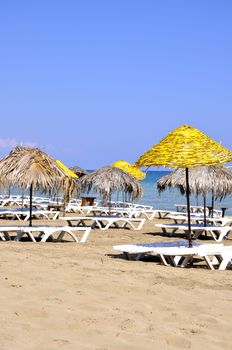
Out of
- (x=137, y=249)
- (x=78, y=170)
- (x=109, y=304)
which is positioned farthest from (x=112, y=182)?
(x=109, y=304)

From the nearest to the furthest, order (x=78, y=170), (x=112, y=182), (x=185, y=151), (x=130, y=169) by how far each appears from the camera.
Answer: (x=185, y=151) → (x=112, y=182) → (x=130, y=169) → (x=78, y=170)

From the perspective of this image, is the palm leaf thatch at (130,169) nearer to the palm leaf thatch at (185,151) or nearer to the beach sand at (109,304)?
the palm leaf thatch at (185,151)

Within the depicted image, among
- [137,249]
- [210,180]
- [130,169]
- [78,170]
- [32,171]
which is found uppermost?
[78,170]

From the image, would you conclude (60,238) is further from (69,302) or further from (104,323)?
(104,323)

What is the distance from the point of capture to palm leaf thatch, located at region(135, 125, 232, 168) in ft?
25.3

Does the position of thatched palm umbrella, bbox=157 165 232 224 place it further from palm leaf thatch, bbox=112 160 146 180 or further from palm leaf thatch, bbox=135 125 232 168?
palm leaf thatch, bbox=112 160 146 180

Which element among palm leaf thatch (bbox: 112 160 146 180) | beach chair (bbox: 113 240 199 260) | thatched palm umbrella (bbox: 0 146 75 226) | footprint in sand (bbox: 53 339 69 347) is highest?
palm leaf thatch (bbox: 112 160 146 180)

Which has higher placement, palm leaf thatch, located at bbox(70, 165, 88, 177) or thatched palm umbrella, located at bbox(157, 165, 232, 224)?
palm leaf thatch, located at bbox(70, 165, 88, 177)

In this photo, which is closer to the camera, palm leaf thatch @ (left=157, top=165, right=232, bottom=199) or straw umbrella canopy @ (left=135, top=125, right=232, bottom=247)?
straw umbrella canopy @ (left=135, top=125, right=232, bottom=247)

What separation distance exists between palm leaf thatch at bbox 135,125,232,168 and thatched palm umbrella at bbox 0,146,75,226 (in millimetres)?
2655

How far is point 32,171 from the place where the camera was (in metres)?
10.3

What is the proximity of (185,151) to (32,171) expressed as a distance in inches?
137

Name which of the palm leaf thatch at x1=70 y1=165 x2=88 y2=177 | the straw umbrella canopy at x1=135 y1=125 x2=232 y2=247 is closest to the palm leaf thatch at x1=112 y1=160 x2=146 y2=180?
the palm leaf thatch at x1=70 y1=165 x2=88 y2=177

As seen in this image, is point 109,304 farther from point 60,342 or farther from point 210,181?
point 210,181
